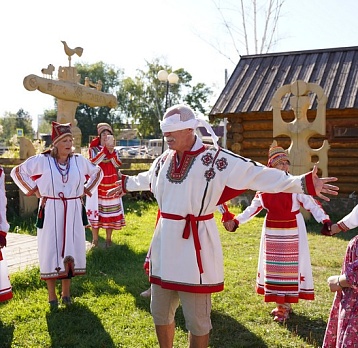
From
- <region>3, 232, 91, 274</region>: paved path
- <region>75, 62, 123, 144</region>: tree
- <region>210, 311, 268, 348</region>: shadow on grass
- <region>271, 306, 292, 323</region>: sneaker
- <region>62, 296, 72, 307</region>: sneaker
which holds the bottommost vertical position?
<region>210, 311, 268, 348</region>: shadow on grass

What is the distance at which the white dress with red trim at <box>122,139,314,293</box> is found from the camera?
321 centimetres

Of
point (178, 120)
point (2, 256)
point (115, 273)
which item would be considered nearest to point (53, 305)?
point (2, 256)

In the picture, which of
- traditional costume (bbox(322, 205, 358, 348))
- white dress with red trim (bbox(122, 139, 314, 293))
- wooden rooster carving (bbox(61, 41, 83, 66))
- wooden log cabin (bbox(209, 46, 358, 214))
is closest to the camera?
traditional costume (bbox(322, 205, 358, 348))

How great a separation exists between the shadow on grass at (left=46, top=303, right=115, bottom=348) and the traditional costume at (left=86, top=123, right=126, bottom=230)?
2774 millimetres

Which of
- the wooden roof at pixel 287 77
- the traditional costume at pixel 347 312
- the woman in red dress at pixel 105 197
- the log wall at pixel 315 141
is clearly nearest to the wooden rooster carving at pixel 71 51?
the woman in red dress at pixel 105 197

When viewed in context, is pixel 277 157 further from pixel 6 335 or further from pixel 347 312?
pixel 6 335

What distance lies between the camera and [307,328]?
4332 mm

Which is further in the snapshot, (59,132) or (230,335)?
(59,132)

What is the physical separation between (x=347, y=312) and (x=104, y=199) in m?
5.27

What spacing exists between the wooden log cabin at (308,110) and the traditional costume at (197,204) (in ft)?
24.4

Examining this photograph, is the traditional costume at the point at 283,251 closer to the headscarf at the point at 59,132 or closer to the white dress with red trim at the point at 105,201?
the headscarf at the point at 59,132

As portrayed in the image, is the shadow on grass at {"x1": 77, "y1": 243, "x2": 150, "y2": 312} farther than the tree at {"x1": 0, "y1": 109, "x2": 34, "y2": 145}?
No

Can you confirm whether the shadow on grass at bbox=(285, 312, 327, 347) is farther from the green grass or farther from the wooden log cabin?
the wooden log cabin

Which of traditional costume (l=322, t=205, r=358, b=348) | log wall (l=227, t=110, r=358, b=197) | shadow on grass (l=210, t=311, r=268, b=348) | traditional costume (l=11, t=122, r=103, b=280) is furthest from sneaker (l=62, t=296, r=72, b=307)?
log wall (l=227, t=110, r=358, b=197)
